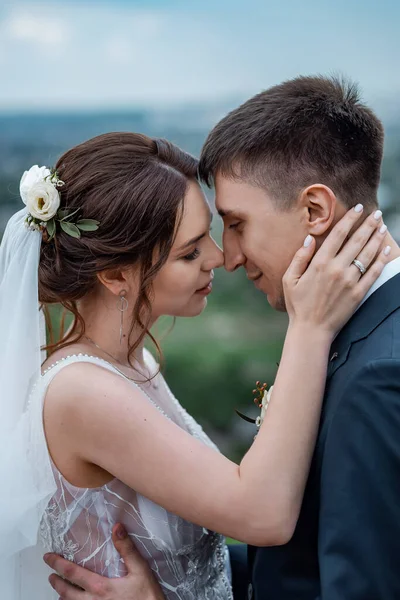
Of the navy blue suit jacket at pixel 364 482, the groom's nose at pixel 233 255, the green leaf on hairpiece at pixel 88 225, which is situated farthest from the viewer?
the groom's nose at pixel 233 255

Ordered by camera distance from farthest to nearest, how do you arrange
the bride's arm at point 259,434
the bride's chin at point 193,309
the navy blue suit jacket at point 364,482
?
1. the bride's chin at point 193,309
2. the bride's arm at point 259,434
3. the navy blue suit jacket at point 364,482

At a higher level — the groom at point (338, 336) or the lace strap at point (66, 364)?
the groom at point (338, 336)

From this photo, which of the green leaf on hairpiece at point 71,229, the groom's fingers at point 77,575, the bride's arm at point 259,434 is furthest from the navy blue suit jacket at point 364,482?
the green leaf on hairpiece at point 71,229

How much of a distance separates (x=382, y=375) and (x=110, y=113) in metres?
5.09

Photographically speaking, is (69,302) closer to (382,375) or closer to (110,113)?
(382,375)

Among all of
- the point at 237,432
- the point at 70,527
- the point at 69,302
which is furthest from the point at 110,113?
the point at 70,527

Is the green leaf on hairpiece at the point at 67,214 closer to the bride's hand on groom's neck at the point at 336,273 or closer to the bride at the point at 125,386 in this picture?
the bride at the point at 125,386

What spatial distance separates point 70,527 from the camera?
8.26 ft

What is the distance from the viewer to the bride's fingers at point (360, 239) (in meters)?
2.27

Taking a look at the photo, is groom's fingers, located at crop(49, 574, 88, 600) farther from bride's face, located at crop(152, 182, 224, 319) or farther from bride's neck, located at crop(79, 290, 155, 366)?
bride's face, located at crop(152, 182, 224, 319)

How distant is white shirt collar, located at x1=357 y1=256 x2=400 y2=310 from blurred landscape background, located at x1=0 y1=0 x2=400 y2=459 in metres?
4.17

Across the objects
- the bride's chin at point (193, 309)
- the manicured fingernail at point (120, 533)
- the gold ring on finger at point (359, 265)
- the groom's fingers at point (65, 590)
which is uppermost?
the gold ring on finger at point (359, 265)

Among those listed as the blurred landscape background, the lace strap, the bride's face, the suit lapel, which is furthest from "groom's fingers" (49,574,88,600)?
A: the blurred landscape background

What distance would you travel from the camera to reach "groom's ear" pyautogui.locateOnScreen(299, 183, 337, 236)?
7.68 ft
